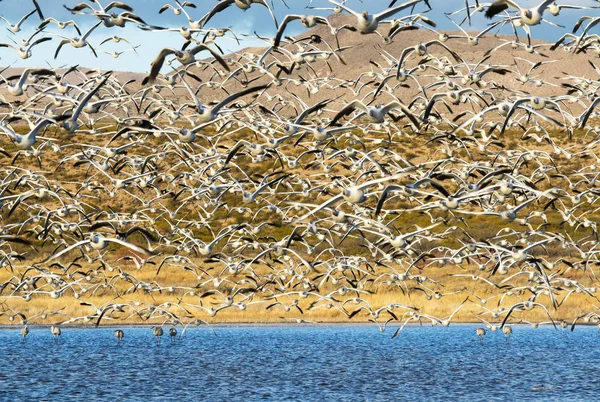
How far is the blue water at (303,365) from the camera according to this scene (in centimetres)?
3159

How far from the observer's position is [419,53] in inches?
1203

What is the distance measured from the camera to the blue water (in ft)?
104

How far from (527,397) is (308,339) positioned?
53.9ft

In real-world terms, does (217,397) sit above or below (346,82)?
below

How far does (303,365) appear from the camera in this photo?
123ft

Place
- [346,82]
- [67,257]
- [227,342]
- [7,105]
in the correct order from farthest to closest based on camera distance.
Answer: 1. [67,257]
2. [227,342]
3. [346,82]
4. [7,105]

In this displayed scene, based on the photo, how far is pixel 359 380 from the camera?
113 feet

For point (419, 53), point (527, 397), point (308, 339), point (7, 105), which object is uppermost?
point (419, 53)

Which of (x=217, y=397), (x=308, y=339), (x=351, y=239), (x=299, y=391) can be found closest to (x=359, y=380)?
(x=299, y=391)

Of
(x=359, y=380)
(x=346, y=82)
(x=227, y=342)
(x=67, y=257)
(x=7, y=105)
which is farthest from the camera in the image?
(x=67, y=257)

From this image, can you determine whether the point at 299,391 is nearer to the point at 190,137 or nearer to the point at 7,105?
the point at 190,137

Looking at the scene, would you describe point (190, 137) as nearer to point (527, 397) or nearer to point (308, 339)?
point (527, 397)

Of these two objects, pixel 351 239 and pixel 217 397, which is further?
pixel 351 239

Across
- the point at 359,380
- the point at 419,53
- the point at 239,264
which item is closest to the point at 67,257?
the point at 239,264
